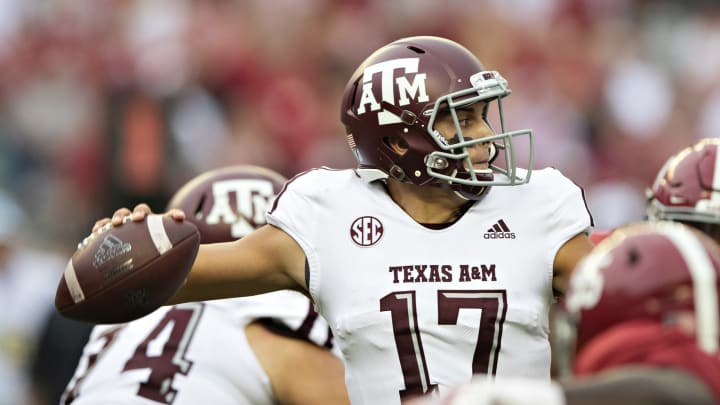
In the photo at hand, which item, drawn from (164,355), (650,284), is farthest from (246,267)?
(650,284)

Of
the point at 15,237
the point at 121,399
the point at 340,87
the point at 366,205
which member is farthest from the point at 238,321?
the point at 340,87

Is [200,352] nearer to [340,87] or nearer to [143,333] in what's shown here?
[143,333]

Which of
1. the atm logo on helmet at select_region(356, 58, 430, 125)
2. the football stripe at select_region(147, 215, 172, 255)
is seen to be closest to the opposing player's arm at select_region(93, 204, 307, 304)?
the football stripe at select_region(147, 215, 172, 255)

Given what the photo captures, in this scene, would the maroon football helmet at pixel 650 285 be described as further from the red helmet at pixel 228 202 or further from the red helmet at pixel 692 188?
the red helmet at pixel 228 202

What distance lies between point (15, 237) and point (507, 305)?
18.7 ft

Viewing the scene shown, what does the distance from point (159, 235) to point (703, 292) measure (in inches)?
62.5

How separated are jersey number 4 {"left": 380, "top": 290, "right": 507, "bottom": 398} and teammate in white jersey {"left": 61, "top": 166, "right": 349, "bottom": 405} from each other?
1.84ft

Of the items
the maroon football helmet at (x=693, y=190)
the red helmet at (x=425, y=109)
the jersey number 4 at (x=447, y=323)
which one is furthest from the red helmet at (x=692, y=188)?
the jersey number 4 at (x=447, y=323)

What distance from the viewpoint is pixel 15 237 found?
28.1 ft

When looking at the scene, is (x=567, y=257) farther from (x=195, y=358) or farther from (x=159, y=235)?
(x=195, y=358)

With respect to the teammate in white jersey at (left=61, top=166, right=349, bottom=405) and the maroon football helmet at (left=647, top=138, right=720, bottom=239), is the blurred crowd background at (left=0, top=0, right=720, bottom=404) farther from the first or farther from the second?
the maroon football helmet at (left=647, top=138, right=720, bottom=239)

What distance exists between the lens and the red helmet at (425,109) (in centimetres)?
367

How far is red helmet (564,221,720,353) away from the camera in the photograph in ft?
7.89

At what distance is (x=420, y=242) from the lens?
3.64 meters
